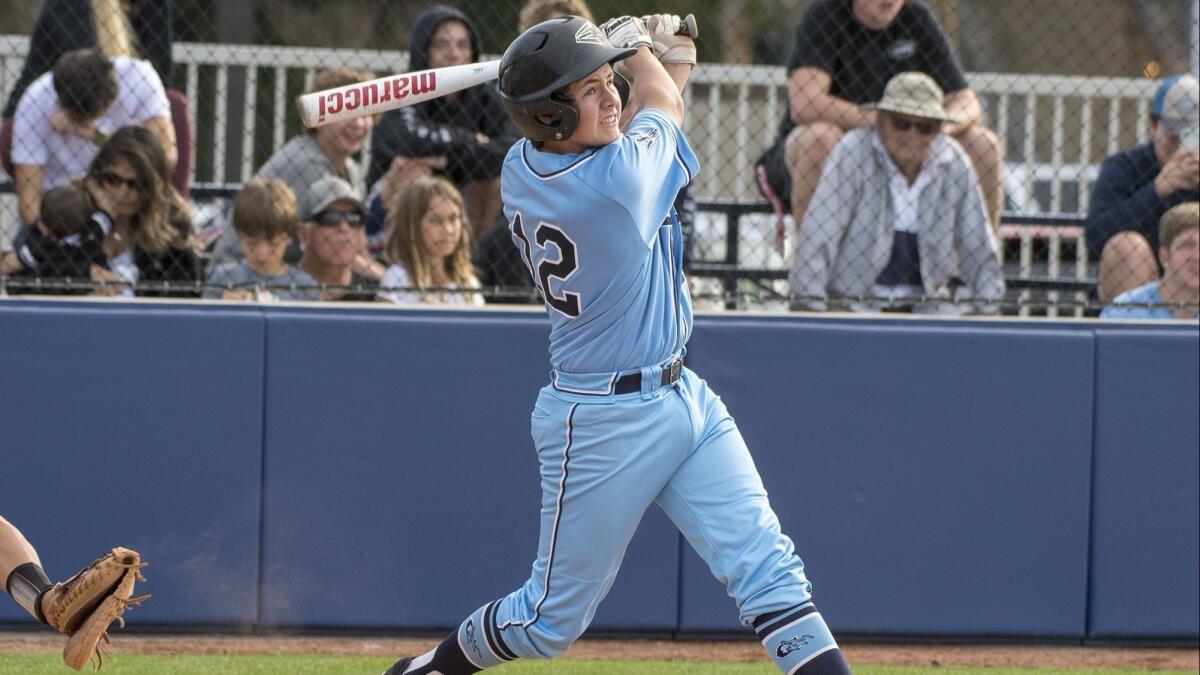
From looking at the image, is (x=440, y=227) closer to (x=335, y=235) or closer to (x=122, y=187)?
(x=335, y=235)

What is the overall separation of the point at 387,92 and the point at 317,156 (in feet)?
7.46

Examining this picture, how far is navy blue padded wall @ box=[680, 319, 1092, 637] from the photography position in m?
5.52

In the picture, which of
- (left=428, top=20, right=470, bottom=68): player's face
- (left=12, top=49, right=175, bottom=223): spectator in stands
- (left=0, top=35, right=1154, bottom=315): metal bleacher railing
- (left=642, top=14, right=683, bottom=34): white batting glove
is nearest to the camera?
(left=642, top=14, right=683, bottom=34): white batting glove

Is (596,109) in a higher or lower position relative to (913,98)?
lower

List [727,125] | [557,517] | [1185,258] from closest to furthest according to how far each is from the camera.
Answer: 1. [557,517]
2. [1185,258]
3. [727,125]

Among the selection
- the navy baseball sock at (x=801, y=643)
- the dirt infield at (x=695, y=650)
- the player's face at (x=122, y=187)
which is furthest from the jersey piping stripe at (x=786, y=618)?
the player's face at (x=122, y=187)

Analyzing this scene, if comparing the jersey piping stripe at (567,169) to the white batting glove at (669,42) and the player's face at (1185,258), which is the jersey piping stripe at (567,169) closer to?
the white batting glove at (669,42)

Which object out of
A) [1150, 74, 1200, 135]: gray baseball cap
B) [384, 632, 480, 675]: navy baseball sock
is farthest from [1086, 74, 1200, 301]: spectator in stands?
[384, 632, 480, 675]: navy baseball sock

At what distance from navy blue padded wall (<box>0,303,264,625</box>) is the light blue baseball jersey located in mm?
1807

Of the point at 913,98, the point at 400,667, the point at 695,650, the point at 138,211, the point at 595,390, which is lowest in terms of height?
the point at 695,650

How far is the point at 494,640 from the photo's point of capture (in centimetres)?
396

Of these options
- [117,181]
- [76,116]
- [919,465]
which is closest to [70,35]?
[76,116]

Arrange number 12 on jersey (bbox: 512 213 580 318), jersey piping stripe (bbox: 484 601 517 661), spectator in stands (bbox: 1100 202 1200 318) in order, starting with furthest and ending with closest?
spectator in stands (bbox: 1100 202 1200 318) → jersey piping stripe (bbox: 484 601 517 661) → number 12 on jersey (bbox: 512 213 580 318)

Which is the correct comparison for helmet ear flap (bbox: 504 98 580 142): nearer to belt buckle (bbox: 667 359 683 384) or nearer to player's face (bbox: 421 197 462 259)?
belt buckle (bbox: 667 359 683 384)
